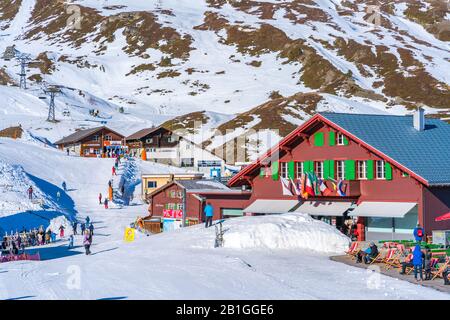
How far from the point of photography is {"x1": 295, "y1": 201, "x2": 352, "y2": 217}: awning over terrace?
121 ft

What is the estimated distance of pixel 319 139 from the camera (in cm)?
3897

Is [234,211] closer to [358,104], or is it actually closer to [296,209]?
[296,209]

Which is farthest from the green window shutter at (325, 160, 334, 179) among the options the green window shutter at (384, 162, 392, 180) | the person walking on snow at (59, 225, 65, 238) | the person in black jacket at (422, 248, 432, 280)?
the person walking on snow at (59, 225, 65, 238)

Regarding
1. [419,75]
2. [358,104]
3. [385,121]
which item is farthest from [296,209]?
[419,75]

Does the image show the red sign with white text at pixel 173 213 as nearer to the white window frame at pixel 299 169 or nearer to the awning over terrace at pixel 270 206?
the awning over terrace at pixel 270 206

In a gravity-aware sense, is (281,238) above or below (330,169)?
below

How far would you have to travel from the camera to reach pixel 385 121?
38.5m

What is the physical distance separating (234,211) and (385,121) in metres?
12.0

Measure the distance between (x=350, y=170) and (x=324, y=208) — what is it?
2.45m

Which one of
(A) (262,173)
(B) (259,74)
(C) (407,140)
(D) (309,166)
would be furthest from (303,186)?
(B) (259,74)

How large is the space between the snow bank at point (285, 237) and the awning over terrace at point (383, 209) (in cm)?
376

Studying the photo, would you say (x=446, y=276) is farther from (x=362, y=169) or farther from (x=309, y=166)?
(x=309, y=166)

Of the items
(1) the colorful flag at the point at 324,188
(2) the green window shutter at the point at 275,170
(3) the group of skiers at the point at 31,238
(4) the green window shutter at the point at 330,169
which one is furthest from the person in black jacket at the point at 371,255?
(3) the group of skiers at the point at 31,238

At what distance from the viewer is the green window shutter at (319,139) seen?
3881 cm
